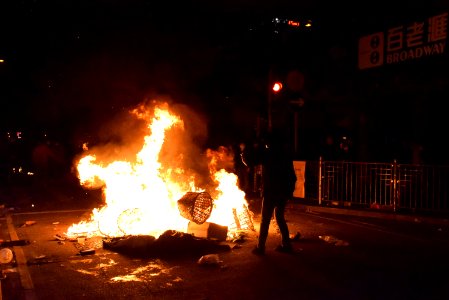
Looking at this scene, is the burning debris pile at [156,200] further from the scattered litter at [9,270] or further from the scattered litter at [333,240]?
the scattered litter at [9,270]

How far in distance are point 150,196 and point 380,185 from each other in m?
6.23

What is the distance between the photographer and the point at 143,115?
37.2 ft

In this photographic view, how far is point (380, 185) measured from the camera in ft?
39.8

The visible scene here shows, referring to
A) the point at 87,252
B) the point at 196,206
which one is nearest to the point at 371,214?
the point at 196,206

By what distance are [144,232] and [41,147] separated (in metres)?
9.70

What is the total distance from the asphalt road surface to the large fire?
1.96 ft

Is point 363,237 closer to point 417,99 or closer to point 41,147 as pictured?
point 417,99

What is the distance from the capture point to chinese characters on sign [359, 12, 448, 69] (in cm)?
1247

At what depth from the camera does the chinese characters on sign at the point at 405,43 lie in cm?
1247

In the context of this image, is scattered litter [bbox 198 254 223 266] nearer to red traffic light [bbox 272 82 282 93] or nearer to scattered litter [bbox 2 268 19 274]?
scattered litter [bbox 2 268 19 274]

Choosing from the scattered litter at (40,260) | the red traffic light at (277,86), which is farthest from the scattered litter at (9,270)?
the red traffic light at (277,86)

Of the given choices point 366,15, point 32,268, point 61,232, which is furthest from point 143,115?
point 366,15

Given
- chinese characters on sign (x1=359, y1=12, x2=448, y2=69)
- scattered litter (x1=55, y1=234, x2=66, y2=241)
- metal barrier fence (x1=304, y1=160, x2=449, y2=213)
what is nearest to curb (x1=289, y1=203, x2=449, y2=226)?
metal barrier fence (x1=304, y1=160, x2=449, y2=213)

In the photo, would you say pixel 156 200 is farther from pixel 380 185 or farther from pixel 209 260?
pixel 380 185
